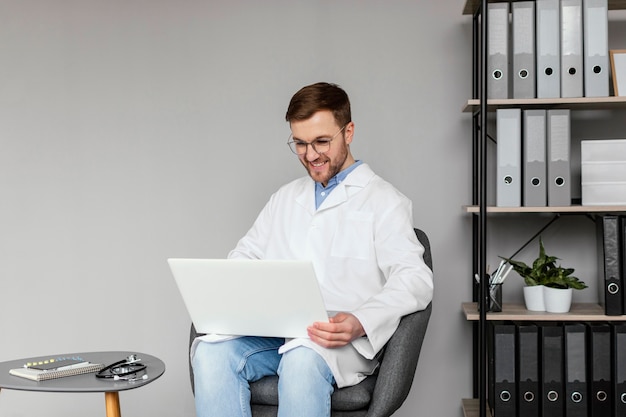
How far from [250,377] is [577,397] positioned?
3.97 ft

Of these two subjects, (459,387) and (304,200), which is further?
(459,387)

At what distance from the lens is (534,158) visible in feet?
9.27

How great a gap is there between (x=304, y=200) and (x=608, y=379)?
47.7 inches

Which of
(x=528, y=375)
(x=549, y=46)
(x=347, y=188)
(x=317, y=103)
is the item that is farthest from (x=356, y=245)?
(x=549, y=46)

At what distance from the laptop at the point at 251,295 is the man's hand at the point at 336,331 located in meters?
0.03

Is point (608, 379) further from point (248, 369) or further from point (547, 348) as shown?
point (248, 369)

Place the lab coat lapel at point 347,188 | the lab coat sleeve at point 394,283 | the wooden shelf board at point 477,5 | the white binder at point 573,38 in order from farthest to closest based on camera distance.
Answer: the wooden shelf board at point 477,5 < the white binder at point 573,38 < the lab coat lapel at point 347,188 < the lab coat sleeve at point 394,283

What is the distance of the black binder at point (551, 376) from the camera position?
2.77 m

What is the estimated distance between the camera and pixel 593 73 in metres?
2.80

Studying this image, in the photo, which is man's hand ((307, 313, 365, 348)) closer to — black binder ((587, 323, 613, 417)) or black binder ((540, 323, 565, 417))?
black binder ((540, 323, 565, 417))

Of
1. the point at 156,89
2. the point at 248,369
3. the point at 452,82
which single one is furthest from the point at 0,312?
the point at 452,82

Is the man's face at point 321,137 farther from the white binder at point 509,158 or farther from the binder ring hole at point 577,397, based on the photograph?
the binder ring hole at point 577,397

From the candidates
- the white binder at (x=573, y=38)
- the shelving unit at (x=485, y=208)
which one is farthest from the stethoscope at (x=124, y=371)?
the white binder at (x=573, y=38)

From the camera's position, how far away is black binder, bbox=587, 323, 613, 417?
2756 mm
